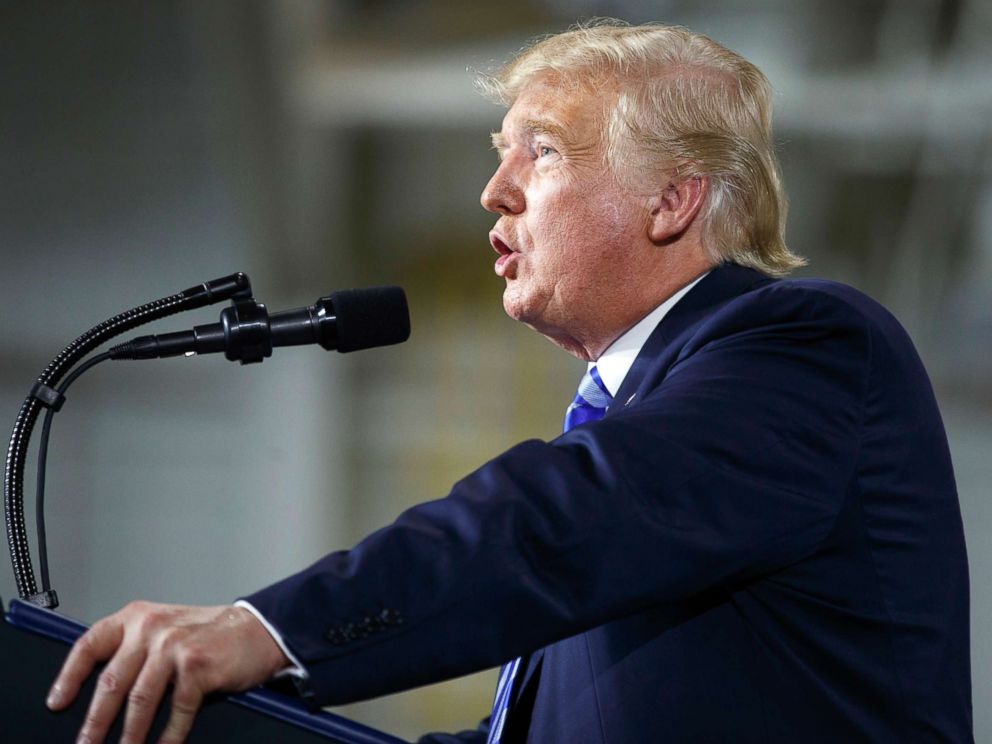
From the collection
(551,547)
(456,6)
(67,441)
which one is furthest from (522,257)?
(67,441)

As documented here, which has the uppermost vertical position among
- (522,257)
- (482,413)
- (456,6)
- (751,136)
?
(456,6)

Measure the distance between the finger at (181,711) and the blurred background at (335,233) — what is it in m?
2.94

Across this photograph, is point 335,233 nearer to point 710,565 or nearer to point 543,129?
point 543,129

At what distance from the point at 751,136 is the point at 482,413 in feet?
8.72

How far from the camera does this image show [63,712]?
0.74 m

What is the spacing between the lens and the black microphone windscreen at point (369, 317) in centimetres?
112

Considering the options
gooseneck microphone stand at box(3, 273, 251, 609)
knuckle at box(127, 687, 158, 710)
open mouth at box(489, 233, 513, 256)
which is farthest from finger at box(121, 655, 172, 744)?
open mouth at box(489, 233, 513, 256)

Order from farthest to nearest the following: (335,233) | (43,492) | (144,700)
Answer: (335,233), (43,492), (144,700)

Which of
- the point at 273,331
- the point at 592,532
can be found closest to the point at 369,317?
the point at 273,331

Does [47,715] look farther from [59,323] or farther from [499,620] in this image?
[59,323]

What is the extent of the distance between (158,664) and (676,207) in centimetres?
95

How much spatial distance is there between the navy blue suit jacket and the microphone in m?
0.29

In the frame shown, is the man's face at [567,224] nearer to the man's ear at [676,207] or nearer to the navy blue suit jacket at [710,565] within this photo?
the man's ear at [676,207]

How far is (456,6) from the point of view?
3.61 meters
